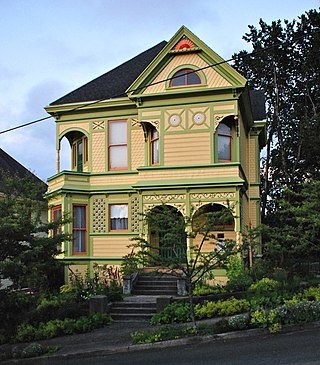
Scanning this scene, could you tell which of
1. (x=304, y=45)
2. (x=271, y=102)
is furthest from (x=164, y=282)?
(x=304, y=45)

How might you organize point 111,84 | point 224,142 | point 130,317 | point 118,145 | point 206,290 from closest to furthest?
point 130,317
point 206,290
point 224,142
point 118,145
point 111,84

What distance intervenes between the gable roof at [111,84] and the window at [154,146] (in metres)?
2.33

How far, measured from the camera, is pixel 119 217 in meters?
22.8

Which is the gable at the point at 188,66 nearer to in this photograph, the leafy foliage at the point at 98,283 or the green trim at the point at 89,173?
the green trim at the point at 89,173

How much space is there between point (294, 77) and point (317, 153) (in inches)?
277

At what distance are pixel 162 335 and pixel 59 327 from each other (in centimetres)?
343

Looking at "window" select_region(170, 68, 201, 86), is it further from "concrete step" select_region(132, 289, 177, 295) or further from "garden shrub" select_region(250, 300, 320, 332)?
"garden shrub" select_region(250, 300, 320, 332)

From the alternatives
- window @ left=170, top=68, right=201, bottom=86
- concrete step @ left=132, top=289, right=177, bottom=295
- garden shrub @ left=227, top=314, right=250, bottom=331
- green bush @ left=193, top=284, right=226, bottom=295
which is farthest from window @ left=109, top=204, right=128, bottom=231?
garden shrub @ left=227, top=314, right=250, bottom=331

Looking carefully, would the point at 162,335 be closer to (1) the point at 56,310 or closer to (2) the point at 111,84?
(1) the point at 56,310

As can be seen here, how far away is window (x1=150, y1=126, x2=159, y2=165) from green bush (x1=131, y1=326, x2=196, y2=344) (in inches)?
385

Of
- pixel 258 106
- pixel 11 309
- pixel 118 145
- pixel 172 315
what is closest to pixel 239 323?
pixel 172 315

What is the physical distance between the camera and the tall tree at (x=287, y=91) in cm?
3816

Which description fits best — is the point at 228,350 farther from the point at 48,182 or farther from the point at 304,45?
the point at 304,45

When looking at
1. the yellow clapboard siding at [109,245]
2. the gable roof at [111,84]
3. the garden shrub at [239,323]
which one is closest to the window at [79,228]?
the yellow clapboard siding at [109,245]
